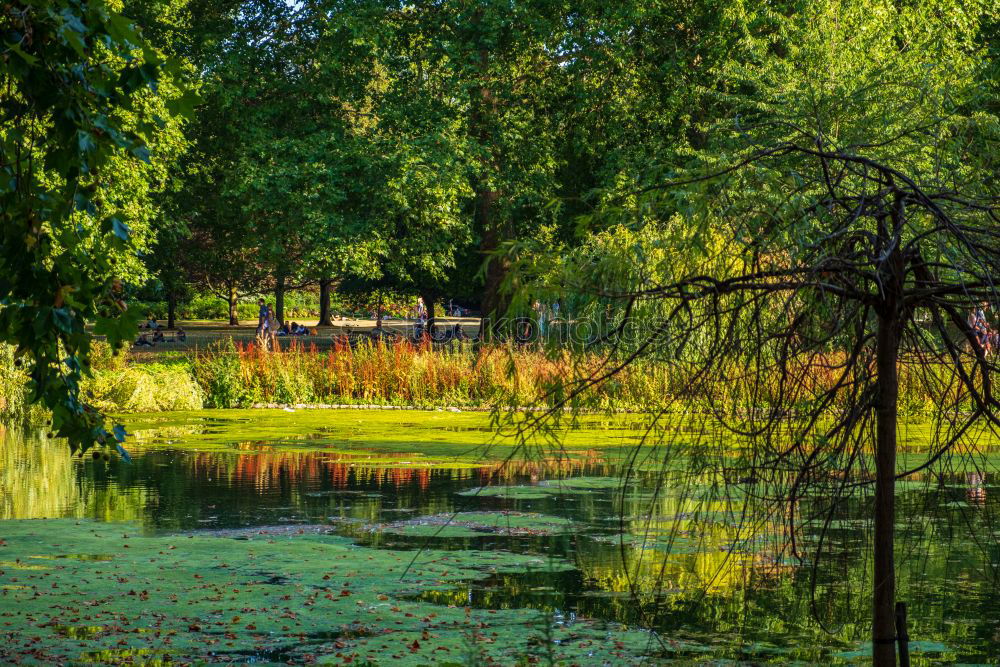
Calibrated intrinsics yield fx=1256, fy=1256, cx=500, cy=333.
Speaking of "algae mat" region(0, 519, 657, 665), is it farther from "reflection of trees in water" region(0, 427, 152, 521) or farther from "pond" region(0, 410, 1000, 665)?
"reflection of trees in water" region(0, 427, 152, 521)

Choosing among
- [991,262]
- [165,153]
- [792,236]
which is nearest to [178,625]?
[792,236]

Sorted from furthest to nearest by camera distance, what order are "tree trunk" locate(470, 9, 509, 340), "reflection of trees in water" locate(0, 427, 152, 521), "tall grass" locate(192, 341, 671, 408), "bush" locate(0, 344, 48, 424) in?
"tree trunk" locate(470, 9, 509, 340) → "tall grass" locate(192, 341, 671, 408) → "bush" locate(0, 344, 48, 424) → "reflection of trees in water" locate(0, 427, 152, 521)

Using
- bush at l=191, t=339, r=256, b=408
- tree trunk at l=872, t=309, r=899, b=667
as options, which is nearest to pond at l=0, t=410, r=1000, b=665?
tree trunk at l=872, t=309, r=899, b=667

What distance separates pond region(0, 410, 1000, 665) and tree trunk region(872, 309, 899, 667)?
0.14 meters

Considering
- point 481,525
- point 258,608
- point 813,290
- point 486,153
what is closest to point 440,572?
point 258,608

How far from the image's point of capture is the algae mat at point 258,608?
21.6ft

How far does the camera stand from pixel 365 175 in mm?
30953

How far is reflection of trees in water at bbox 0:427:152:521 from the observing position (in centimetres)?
1136

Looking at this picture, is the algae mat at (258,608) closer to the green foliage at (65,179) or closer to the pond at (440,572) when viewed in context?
the pond at (440,572)

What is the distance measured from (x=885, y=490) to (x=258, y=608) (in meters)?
4.53

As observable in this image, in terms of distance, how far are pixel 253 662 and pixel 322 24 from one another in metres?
27.2

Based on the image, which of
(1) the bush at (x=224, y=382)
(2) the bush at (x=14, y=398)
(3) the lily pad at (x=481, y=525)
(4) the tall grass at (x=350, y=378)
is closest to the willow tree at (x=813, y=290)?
(3) the lily pad at (x=481, y=525)

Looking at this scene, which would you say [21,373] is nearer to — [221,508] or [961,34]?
[221,508]

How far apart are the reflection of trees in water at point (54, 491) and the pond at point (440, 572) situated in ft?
0.16
